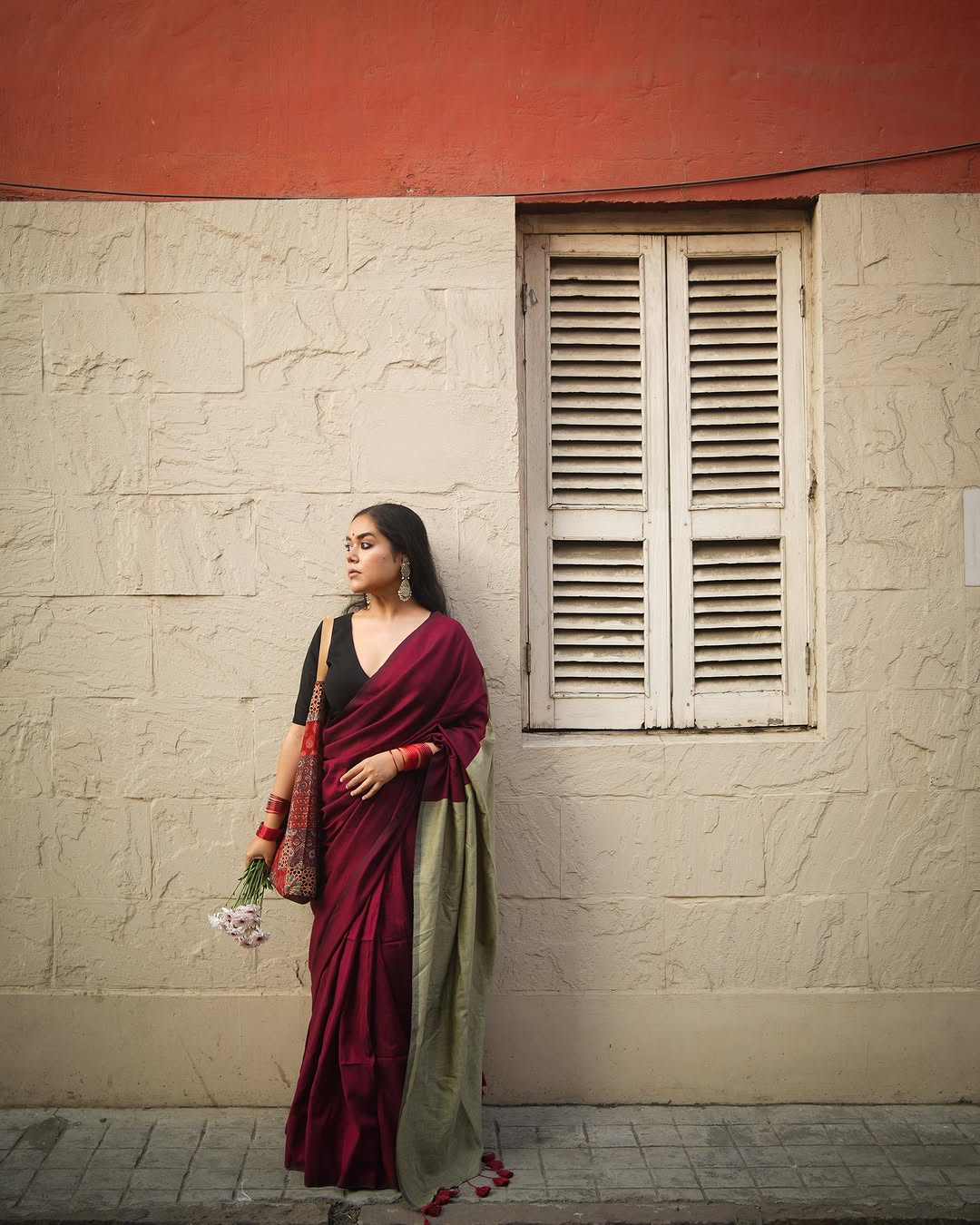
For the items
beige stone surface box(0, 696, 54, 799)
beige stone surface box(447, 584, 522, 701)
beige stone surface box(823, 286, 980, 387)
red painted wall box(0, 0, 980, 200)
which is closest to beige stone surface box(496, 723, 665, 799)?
beige stone surface box(447, 584, 522, 701)

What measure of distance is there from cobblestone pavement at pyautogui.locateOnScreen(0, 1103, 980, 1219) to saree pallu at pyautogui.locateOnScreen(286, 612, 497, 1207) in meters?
0.17

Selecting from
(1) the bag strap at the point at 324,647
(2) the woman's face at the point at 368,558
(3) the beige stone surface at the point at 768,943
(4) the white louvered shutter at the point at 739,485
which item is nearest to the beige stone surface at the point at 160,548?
(1) the bag strap at the point at 324,647

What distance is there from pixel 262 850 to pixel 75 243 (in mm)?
2227

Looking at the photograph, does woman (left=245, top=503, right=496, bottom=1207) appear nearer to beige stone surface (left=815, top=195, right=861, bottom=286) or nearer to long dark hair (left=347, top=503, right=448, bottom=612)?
long dark hair (left=347, top=503, right=448, bottom=612)

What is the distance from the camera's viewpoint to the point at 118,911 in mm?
3527

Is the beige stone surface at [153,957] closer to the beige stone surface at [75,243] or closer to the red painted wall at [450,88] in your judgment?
the beige stone surface at [75,243]

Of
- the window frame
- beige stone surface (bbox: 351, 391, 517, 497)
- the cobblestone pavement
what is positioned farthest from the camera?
the window frame

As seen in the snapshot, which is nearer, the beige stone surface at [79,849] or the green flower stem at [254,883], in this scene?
the green flower stem at [254,883]

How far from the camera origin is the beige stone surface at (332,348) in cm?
351

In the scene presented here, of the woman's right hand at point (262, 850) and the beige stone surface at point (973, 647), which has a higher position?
the beige stone surface at point (973, 647)

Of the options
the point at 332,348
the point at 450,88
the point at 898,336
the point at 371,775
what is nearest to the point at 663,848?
the point at 371,775

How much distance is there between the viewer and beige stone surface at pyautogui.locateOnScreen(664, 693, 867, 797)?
11.7 ft

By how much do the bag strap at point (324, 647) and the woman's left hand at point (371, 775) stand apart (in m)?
0.37

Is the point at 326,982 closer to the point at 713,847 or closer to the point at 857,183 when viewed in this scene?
the point at 713,847
